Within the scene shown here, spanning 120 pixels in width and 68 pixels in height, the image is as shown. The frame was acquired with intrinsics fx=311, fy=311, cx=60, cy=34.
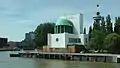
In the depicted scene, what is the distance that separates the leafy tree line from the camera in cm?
8800

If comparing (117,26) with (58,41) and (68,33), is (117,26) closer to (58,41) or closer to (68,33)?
(68,33)

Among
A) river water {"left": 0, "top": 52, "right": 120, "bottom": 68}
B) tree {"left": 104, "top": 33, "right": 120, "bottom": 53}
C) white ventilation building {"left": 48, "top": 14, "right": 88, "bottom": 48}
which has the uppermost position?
white ventilation building {"left": 48, "top": 14, "right": 88, "bottom": 48}

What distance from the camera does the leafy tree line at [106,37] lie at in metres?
88.0

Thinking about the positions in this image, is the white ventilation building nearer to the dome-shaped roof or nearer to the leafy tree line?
the dome-shaped roof

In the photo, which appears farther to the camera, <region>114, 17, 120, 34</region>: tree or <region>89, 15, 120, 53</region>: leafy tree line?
<region>114, 17, 120, 34</region>: tree

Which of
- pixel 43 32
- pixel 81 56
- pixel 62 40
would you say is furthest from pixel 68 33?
pixel 81 56

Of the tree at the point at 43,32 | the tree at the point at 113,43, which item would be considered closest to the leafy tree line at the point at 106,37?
the tree at the point at 113,43

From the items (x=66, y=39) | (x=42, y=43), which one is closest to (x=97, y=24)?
(x=66, y=39)

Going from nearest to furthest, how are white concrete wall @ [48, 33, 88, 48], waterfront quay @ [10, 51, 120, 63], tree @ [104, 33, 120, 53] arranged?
waterfront quay @ [10, 51, 120, 63]
tree @ [104, 33, 120, 53]
white concrete wall @ [48, 33, 88, 48]

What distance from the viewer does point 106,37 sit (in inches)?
3634

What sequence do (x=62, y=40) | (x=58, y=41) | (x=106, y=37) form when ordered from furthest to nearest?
(x=58, y=41) < (x=62, y=40) < (x=106, y=37)

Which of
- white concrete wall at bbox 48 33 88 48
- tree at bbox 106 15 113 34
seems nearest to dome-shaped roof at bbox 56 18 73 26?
white concrete wall at bbox 48 33 88 48

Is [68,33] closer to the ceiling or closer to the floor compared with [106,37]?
closer to the ceiling

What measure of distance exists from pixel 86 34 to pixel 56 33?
11.1m
